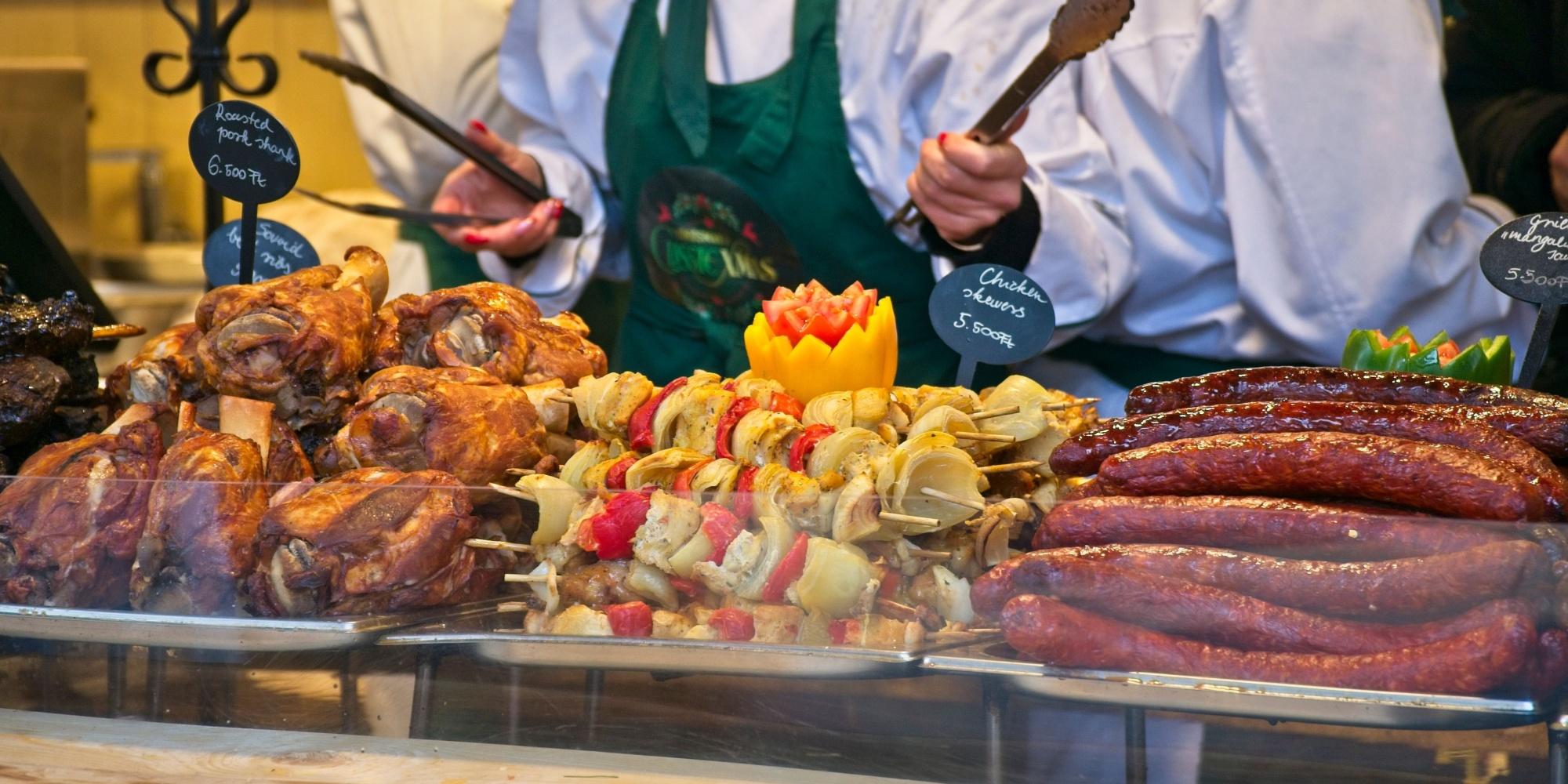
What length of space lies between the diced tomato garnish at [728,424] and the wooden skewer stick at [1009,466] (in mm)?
289

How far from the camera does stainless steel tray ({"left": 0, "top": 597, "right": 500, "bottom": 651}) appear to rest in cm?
141

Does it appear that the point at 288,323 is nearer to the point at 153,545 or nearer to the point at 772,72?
the point at 153,545

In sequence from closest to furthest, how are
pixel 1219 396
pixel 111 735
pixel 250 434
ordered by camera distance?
pixel 111 735 → pixel 1219 396 → pixel 250 434

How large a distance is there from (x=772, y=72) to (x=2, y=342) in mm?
1529

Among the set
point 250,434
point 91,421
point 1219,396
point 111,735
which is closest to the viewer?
point 111,735

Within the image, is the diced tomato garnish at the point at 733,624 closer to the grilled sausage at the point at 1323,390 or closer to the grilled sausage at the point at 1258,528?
the grilled sausage at the point at 1258,528

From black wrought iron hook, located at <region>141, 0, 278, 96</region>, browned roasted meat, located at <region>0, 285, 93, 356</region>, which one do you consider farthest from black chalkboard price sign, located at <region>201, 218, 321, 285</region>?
black wrought iron hook, located at <region>141, 0, 278, 96</region>

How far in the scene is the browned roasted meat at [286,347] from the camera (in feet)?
5.68

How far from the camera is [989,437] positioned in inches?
→ 63.1

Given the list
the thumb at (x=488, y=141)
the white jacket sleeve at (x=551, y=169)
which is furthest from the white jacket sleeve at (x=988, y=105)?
the thumb at (x=488, y=141)

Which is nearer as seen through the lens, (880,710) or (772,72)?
(880,710)

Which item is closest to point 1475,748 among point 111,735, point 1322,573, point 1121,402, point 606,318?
point 1322,573

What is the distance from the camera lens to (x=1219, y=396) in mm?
1560

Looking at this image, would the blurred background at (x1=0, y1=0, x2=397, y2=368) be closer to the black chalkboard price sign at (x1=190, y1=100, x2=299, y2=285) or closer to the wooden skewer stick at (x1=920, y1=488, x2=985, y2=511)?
the black chalkboard price sign at (x1=190, y1=100, x2=299, y2=285)
